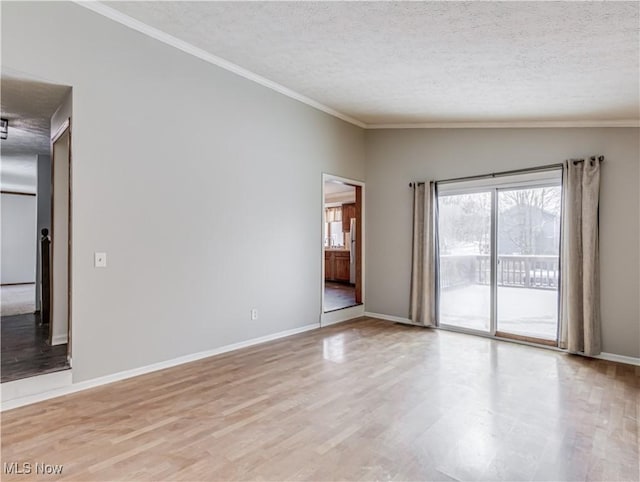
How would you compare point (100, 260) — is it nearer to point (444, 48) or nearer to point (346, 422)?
point (346, 422)

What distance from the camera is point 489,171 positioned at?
4.91 metres

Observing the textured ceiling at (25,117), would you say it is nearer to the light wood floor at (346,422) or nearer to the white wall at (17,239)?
A: the light wood floor at (346,422)

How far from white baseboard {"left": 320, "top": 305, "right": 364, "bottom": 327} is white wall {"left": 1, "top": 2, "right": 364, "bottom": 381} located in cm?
45

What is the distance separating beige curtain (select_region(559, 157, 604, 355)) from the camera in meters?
4.01

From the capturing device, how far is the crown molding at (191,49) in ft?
10.3

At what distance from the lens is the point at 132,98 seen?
339cm

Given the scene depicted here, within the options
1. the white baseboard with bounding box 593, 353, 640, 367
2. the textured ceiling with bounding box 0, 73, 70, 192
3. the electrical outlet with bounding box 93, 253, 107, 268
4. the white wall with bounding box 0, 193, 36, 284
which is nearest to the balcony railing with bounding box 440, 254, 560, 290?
the white baseboard with bounding box 593, 353, 640, 367

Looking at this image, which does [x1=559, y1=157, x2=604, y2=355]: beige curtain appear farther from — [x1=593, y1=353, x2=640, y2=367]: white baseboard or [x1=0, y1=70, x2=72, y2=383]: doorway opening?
[x1=0, y1=70, x2=72, y2=383]: doorway opening

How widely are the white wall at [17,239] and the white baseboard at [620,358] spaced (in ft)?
42.2

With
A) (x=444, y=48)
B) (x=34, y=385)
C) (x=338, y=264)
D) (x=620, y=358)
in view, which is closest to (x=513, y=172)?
(x=444, y=48)

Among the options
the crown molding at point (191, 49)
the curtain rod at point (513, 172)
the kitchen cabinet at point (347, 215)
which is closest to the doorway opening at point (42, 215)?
the crown molding at point (191, 49)

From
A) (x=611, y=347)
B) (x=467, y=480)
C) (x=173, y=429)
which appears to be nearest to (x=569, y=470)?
(x=467, y=480)

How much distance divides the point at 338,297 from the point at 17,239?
929cm

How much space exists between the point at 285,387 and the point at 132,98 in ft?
10.1
